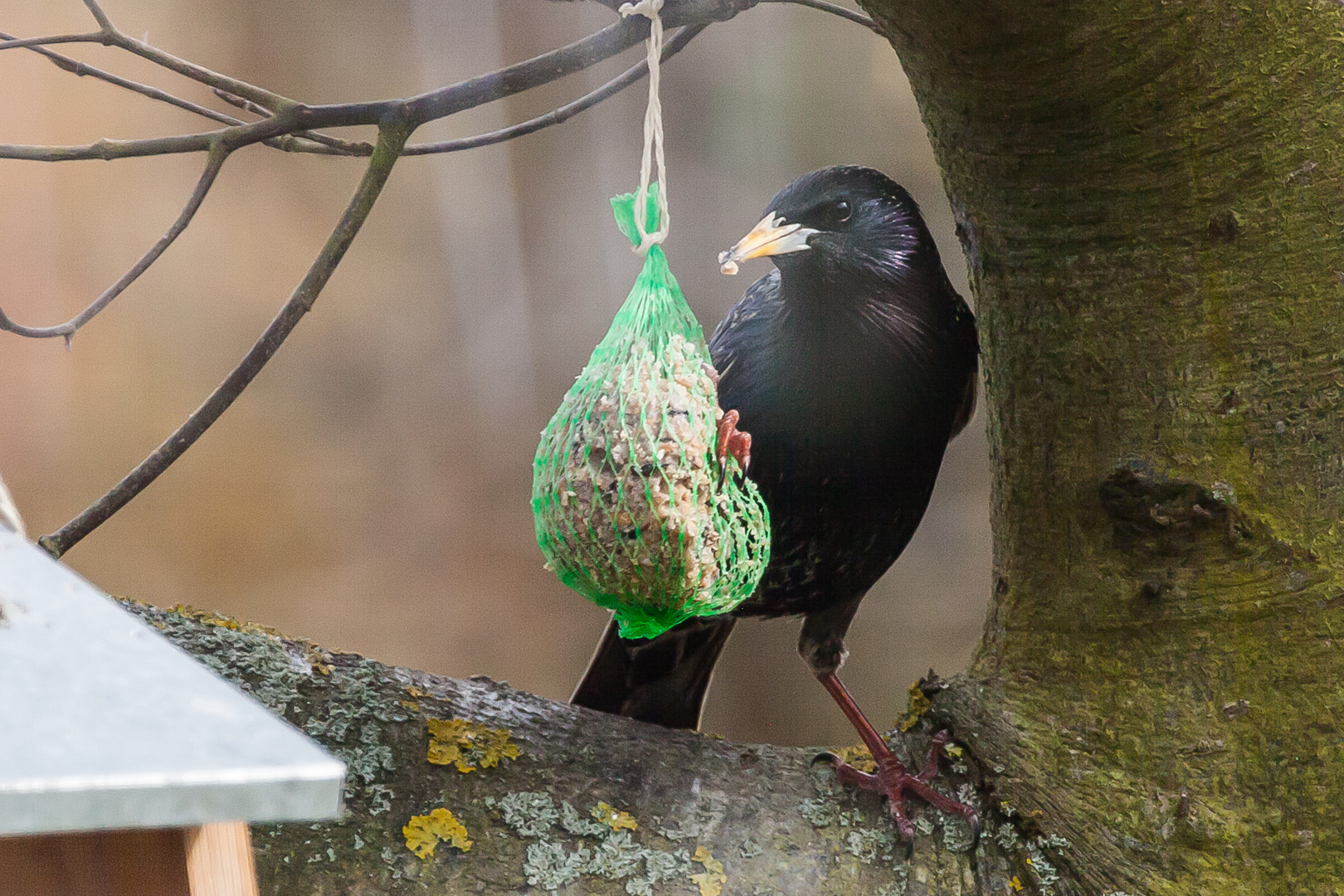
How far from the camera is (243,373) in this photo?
46.0 inches

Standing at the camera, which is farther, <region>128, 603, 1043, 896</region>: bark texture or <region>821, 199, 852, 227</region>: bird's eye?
<region>821, 199, 852, 227</region>: bird's eye

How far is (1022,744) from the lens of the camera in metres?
1.29

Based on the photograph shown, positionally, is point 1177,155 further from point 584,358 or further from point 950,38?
point 584,358

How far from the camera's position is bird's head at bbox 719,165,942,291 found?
1.53m

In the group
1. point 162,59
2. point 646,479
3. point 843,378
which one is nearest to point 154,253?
point 162,59

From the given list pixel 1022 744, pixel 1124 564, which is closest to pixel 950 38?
pixel 1124 564

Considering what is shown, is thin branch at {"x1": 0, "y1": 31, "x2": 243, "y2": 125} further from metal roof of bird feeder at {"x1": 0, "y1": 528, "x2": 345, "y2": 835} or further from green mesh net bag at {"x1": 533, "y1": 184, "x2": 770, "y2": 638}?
metal roof of bird feeder at {"x1": 0, "y1": 528, "x2": 345, "y2": 835}

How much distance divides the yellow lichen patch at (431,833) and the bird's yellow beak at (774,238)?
2.54ft

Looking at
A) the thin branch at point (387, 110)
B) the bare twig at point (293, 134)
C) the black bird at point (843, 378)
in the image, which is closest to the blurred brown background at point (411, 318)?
the black bird at point (843, 378)

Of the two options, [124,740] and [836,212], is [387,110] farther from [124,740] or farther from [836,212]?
[124,740]

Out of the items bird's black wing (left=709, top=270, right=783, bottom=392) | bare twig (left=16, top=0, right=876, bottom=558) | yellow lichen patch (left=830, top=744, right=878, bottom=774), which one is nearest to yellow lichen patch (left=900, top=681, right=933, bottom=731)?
yellow lichen patch (left=830, top=744, right=878, bottom=774)

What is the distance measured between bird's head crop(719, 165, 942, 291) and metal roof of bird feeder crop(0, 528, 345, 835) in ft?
3.64

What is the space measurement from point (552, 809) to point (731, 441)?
445 millimetres

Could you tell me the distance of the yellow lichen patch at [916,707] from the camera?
1411mm
